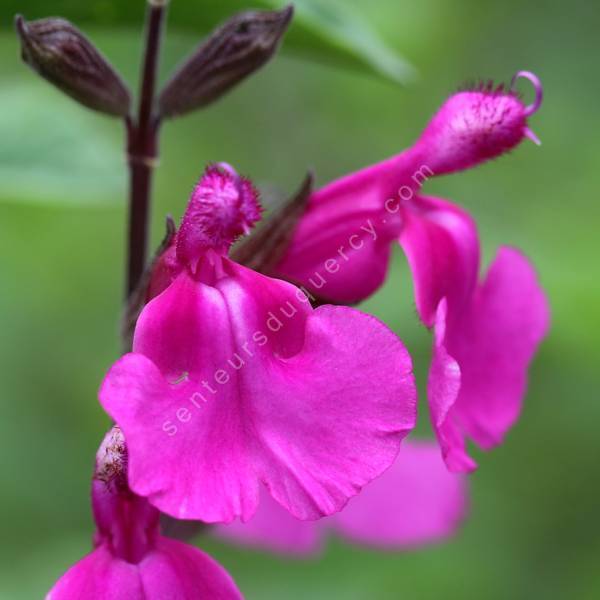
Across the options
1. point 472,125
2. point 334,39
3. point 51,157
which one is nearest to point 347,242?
point 472,125

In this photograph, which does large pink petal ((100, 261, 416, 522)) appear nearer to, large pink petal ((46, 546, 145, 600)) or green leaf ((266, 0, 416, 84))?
large pink petal ((46, 546, 145, 600))

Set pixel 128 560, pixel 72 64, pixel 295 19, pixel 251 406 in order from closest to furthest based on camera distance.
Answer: pixel 251 406 < pixel 128 560 < pixel 72 64 < pixel 295 19

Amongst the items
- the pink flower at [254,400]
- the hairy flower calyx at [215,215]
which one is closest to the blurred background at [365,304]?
the hairy flower calyx at [215,215]

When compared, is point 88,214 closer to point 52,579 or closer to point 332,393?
point 52,579

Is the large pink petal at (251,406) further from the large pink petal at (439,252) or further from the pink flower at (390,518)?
the pink flower at (390,518)

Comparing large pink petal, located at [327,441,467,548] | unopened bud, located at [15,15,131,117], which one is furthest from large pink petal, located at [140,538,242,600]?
large pink petal, located at [327,441,467,548]

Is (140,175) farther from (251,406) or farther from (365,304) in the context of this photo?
(365,304)
